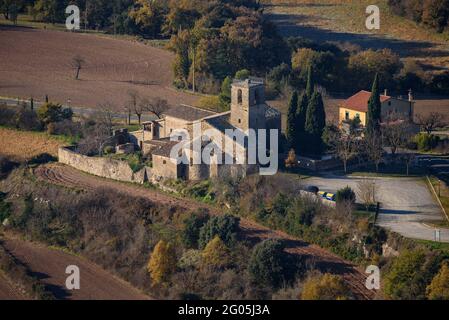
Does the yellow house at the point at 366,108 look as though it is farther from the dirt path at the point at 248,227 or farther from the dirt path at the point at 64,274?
the dirt path at the point at 64,274

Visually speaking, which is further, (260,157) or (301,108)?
(301,108)

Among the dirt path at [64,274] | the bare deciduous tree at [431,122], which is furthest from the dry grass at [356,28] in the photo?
the dirt path at [64,274]

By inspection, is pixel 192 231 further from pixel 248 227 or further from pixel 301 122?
pixel 301 122

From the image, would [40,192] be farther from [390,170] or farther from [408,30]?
[408,30]

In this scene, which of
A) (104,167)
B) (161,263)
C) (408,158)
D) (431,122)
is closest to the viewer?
(161,263)

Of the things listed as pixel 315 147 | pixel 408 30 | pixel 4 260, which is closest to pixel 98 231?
pixel 4 260

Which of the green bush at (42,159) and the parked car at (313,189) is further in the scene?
the green bush at (42,159)

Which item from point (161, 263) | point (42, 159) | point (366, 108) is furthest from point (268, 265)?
point (42, 159)
